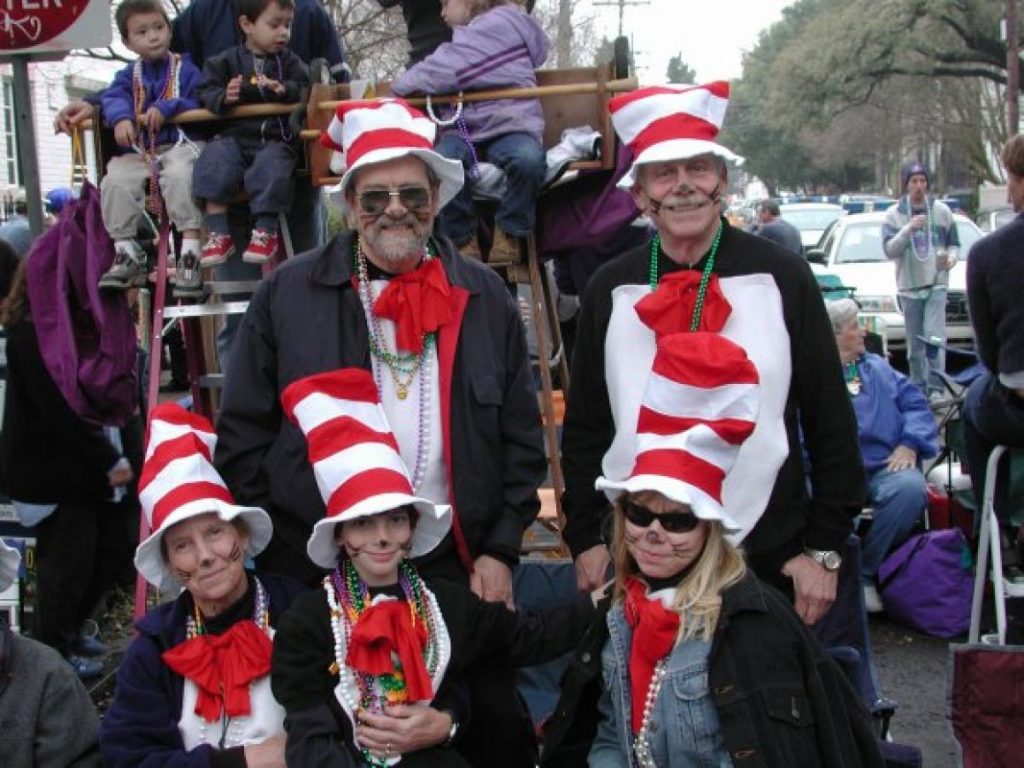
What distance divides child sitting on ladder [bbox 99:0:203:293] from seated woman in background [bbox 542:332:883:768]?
274 cm

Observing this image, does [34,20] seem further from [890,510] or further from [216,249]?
[890,510]

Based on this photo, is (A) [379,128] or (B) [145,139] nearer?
(A) [379,128]

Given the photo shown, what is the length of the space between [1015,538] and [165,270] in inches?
142

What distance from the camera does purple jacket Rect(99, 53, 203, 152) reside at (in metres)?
5.05

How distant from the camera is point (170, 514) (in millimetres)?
3283

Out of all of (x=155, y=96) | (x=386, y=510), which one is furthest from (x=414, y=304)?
(x=155, y=96)

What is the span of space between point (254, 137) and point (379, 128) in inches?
70.8

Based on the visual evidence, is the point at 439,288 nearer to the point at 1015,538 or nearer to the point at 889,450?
the point at 1015,538

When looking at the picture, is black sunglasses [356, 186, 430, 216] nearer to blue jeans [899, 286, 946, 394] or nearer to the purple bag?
the purple bag

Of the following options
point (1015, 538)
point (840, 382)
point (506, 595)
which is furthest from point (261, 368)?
point (1015, 538)

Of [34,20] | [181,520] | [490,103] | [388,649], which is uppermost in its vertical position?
[34,20]

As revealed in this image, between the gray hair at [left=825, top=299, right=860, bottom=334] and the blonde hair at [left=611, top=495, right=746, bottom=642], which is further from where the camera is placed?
the gray hair at [left=825, top=299, right=860, bottom=334]

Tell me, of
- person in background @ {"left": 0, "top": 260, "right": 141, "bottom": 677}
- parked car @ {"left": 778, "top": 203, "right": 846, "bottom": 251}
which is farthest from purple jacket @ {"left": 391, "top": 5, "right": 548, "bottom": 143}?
parked car @ {"left": 778, "top": 203, "right": 846, "bottom": 251}

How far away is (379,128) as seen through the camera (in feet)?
11.4
